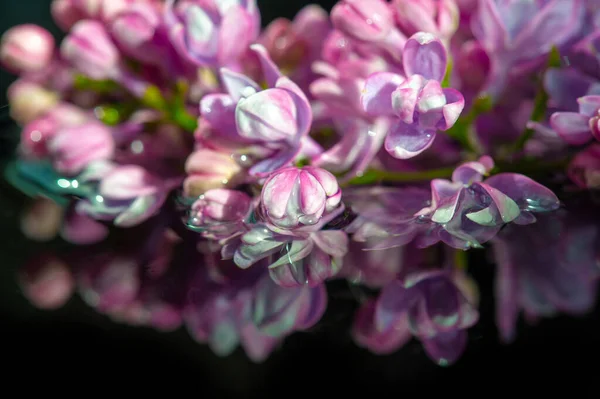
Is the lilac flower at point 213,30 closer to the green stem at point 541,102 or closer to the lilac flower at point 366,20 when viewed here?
the lilac flower at point 366,20

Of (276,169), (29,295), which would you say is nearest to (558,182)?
(276,169)

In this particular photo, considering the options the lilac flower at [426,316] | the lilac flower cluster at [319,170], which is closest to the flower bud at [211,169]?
the lilac flower cluster at [319,170]

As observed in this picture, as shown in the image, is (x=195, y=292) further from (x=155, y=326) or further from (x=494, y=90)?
(x=494, y=90)

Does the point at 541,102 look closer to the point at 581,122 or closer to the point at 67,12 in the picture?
the point at 581,122

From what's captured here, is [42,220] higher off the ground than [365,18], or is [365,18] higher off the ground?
[365,18]

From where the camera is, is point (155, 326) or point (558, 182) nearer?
point (155, 326)

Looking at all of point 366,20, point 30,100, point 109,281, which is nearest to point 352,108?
point 366,20

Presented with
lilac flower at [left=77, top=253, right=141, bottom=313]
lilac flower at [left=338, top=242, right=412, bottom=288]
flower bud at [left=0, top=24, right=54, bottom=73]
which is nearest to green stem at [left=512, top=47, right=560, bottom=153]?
lilac flower at [left=338, top=242, right=412, bottom=288]
